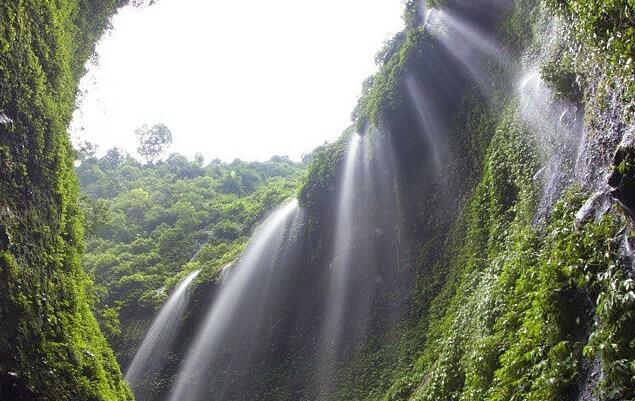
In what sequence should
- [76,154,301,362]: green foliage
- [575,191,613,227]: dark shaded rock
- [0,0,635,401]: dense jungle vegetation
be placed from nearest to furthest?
1. [0,0,635,401]: dense jungle vegetation
2. [575,191,613,227]: dark shaded rock
3. [76,154,301,362]: green foliage

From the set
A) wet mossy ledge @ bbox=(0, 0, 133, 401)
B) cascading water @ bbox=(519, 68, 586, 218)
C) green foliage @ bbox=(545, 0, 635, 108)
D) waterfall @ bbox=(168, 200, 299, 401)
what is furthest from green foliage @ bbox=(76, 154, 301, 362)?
green foliage @ bbox=(545, 0, 635, 108)

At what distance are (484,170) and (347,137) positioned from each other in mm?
8068

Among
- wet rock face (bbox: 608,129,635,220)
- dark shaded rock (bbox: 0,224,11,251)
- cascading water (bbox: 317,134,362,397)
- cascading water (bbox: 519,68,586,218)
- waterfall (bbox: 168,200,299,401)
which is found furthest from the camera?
waterfall (bbox: 168,200,299,401)

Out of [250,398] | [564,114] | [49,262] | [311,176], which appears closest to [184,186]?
[311,176]

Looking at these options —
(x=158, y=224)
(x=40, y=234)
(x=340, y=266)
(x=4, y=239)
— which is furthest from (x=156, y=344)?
(x=158, y=224)

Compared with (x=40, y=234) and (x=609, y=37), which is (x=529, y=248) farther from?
(x=40, y=234)

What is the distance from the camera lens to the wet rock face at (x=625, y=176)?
3574 millimetres

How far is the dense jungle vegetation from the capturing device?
4.15 meters

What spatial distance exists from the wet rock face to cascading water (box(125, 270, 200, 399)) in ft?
55.3

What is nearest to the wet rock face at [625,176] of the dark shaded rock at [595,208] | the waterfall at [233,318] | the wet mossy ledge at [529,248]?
the wet mossy ledge at [529,248]

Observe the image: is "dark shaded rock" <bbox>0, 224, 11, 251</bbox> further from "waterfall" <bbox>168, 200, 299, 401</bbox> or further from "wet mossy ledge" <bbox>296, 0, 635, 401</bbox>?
"waterfall" <bbox>168, 200, 299, 401</bbox>

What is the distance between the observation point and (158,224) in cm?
3634

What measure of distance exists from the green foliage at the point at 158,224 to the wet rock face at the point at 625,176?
1431 cm

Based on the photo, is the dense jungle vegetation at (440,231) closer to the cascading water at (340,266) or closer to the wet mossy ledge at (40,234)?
the wet mossy ledge at (40,234)
